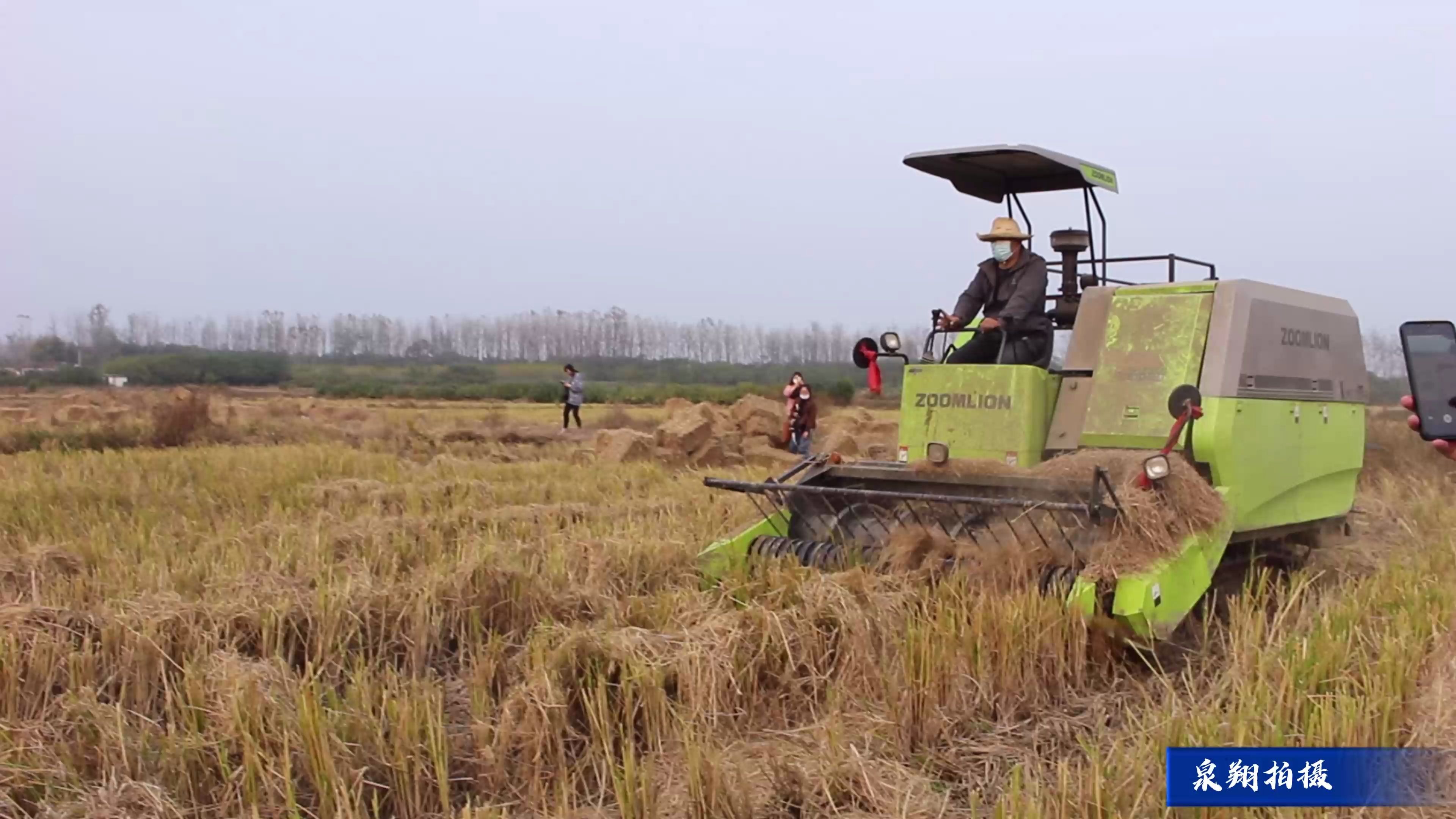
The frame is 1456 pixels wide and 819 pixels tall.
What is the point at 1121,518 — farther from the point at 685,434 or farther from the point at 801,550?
the point at 685,434

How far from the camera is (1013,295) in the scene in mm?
7125

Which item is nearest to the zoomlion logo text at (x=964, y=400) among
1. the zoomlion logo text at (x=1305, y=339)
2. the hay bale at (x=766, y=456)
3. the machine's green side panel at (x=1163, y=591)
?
the machine's green side panel at (x=1163, y=591)

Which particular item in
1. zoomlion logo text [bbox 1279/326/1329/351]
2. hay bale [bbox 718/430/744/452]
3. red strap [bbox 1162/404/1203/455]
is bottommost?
hay bale [bbox 718/430/744/452]

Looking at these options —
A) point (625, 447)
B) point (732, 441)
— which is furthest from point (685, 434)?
point (732, 441)

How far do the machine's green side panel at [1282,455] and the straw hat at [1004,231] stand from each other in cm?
164

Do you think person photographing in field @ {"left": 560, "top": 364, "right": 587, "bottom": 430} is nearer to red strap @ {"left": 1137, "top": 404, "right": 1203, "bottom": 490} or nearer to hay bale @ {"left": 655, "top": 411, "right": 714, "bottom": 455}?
hay bale @ {"left": 655, "top": 411, "right": 714, "bottom": 455}

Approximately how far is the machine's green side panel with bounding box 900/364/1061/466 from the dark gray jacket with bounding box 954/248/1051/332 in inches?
16.6

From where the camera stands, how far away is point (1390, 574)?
21.4 feet

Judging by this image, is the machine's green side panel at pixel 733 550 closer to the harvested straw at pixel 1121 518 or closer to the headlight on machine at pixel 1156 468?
the harvested straw at pixel 1121 518

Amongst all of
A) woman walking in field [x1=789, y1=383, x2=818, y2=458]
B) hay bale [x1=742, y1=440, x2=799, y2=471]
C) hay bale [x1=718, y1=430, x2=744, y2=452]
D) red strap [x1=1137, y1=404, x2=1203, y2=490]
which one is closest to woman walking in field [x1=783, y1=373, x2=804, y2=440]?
woman walking in field [x1=789, y1=383, x2=818, y2=458]

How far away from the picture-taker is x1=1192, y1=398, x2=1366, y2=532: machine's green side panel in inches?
241

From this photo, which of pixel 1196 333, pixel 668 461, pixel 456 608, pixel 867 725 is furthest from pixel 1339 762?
pixel 668 461

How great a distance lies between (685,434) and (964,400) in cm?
959

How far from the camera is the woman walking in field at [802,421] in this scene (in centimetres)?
1656
